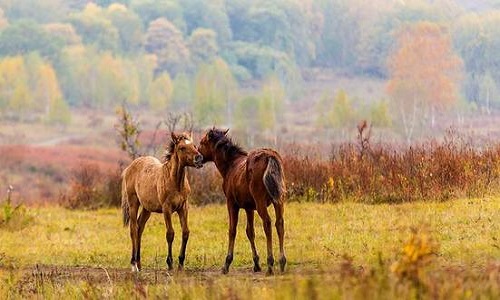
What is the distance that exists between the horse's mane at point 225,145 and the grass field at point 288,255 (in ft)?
5.80

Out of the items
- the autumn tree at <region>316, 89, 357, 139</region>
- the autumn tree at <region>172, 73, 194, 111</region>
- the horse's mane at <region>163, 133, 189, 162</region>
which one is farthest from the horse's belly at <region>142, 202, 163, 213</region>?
the autumn tree at <region>172, 73, 194, 111</region>

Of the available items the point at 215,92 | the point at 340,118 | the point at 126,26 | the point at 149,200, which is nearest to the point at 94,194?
the point at 149,200

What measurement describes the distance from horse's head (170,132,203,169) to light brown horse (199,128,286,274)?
1.09ft

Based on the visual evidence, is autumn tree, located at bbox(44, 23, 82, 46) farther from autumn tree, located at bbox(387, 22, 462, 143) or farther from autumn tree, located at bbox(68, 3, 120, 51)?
autumn tree, located at bbox(387, 22, 462, 143)

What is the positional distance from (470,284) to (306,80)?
385 feet

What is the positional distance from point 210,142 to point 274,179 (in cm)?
217

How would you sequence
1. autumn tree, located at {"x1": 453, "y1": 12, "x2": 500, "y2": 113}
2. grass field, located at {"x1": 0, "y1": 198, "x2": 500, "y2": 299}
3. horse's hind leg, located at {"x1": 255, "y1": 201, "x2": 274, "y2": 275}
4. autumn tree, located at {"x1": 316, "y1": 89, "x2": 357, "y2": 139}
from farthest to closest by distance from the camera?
autumn tree, located at {"x1": 453, "y1": 12, "x2": 500, "y2": 113} < autumn tree, located at {"x1": 316, "y1": 89, "x2": 357, "y2": 139} < horse's hind leg, located at {"x1": 255, "y1": 201, "x2": 274, "y2": 275} < grass field, located at {"x1": 0, "y1": 198, "x2": 500, "y2": 299}

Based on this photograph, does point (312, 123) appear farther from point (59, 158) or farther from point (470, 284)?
point (470, 284)

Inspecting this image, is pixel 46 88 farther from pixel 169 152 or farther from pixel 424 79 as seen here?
pixel 169 152

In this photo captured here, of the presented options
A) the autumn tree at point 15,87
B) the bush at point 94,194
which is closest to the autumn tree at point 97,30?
the autumn tree at point 15,87

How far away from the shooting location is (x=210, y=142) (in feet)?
47.9

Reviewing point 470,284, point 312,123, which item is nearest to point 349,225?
point 470,284

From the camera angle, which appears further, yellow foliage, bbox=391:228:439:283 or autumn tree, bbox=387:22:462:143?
autumn tree, bbox=387:22:462:143

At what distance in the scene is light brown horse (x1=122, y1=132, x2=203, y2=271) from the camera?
14297 mm
